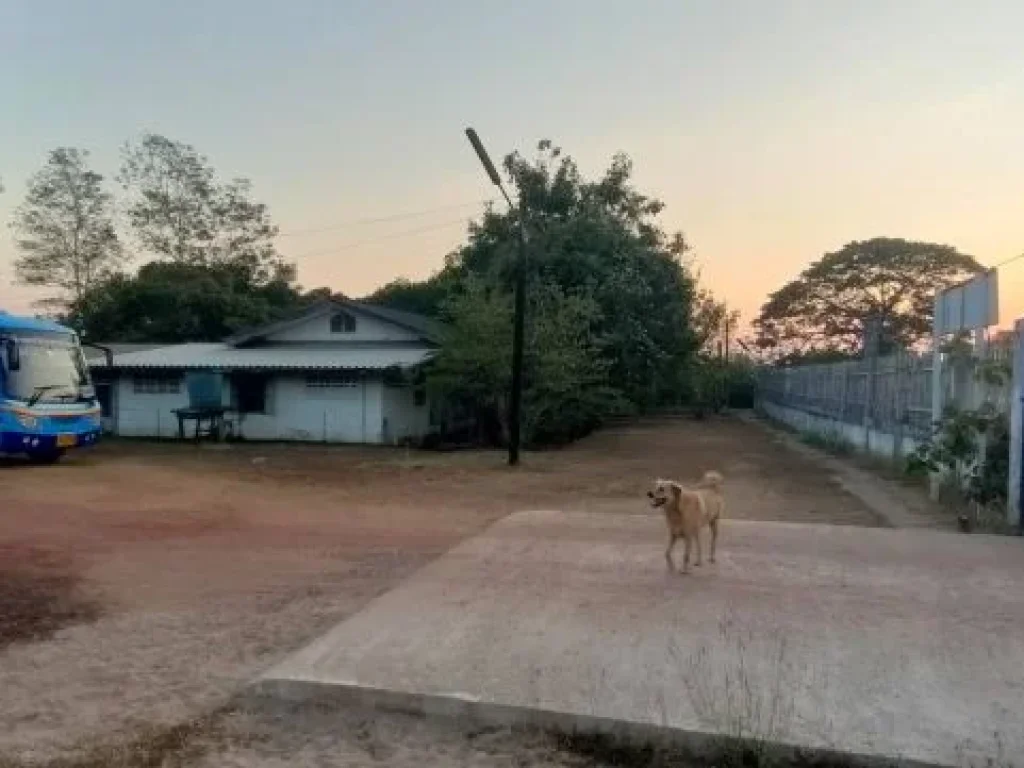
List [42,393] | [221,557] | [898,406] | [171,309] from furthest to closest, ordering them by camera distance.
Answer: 1. [171,309]
2. [42,393]
3. [898,406]
4. [221,557]

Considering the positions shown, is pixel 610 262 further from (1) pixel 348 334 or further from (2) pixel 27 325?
(2) pixel 27 325

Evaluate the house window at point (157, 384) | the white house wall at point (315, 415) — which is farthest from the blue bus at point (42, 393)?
the house window at point (157, 384)

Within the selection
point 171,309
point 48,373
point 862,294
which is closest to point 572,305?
point 48,373

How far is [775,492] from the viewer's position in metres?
13.3

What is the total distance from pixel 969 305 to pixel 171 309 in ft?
106

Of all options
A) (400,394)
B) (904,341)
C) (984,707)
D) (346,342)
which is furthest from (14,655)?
(904,341)

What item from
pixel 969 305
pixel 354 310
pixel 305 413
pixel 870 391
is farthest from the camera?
pixel 354 310

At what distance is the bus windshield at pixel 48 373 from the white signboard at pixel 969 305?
15.4 meters

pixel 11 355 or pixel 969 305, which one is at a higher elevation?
pixel 969 305

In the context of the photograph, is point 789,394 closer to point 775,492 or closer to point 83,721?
point 775,492

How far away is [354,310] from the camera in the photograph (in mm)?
24703

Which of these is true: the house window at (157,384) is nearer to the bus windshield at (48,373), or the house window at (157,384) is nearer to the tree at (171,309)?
the bus windshield at (48,373)

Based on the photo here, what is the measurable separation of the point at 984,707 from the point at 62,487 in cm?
1335

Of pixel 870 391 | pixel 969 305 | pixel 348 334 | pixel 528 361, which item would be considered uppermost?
pixel 348 334
